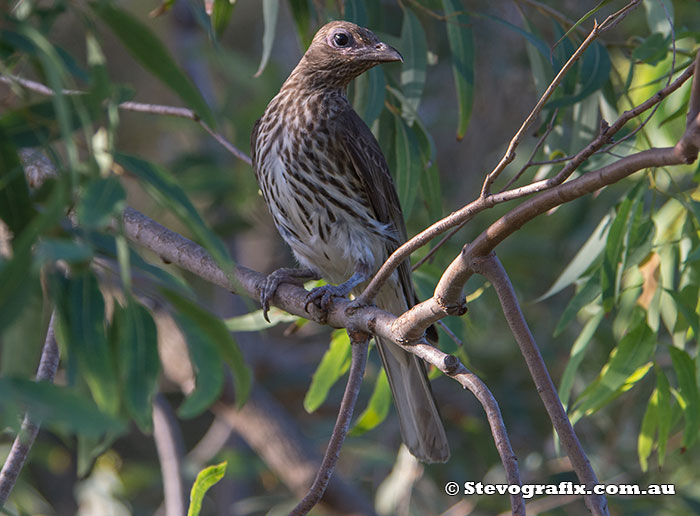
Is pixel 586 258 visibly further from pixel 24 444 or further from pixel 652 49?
pixel 24 444

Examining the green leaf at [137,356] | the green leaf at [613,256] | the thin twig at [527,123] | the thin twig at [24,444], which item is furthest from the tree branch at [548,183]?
the green leaf at [613,256]

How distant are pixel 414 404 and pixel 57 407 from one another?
6.30 feet

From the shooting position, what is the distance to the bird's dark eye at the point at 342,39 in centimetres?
300

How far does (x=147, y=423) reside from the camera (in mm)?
1407

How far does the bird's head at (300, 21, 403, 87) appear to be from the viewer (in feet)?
9.48

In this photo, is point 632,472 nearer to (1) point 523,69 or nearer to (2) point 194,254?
(1) point 523,69

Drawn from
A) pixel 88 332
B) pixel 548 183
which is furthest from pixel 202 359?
pixel 548 183

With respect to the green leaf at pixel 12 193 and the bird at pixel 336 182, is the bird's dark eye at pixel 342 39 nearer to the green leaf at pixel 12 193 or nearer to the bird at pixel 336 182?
the bird at pixel 336 182

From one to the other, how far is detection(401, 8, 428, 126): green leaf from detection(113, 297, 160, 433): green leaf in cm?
165

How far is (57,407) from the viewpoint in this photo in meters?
1.04

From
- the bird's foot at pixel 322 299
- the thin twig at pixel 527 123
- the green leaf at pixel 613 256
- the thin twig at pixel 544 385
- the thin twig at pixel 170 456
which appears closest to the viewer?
the thin twig at pixel 527 123

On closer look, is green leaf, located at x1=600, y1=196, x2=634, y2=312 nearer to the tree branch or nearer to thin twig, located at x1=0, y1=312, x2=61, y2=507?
the tree branch

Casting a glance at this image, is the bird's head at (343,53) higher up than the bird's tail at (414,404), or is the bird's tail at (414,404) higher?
the bird's head at (343,53)

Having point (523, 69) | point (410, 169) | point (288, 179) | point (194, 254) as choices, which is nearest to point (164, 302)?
point (194, 254)
